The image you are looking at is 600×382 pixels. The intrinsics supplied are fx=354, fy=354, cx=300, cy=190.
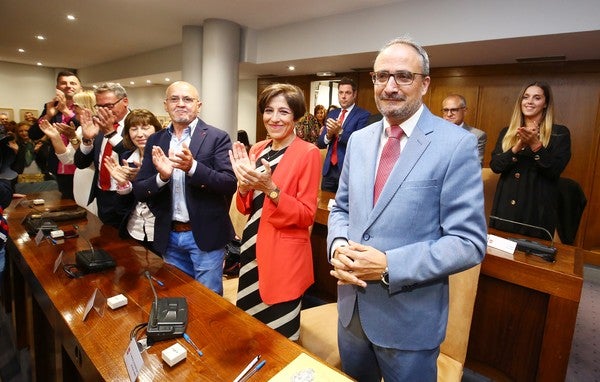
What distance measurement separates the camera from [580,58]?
4.43 meters

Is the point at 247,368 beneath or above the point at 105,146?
beneath

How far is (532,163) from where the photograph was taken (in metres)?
2.33

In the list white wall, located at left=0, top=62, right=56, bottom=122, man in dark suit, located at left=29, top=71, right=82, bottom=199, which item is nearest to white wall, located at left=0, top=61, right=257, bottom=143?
white wall, located at left=0, top=62, right=56, bottom=122

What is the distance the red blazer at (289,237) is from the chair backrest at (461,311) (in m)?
0.63

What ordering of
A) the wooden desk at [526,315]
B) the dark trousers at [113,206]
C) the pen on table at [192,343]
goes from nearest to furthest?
the pen on table at [192,343] → the wooden desk at [526,315] → the dark trousers at [113,206]

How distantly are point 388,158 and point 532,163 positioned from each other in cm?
171

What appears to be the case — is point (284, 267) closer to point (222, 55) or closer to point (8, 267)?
point (8, 267)

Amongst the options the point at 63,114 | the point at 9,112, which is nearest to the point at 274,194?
the point at 63,114

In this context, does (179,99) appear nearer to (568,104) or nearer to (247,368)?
(247,368)

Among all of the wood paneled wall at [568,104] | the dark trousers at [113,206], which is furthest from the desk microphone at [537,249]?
the wood paneled wall at [568,104]

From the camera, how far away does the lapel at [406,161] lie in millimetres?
1054

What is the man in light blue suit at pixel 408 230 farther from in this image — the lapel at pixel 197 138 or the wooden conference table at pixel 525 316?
the lapel at pixel 197 138

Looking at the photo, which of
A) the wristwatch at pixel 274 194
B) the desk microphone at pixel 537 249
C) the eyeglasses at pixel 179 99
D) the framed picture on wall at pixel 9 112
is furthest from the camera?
the framed picture on wall at pixel 9 112

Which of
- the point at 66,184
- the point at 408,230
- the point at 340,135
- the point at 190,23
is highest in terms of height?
the point at 190,23
